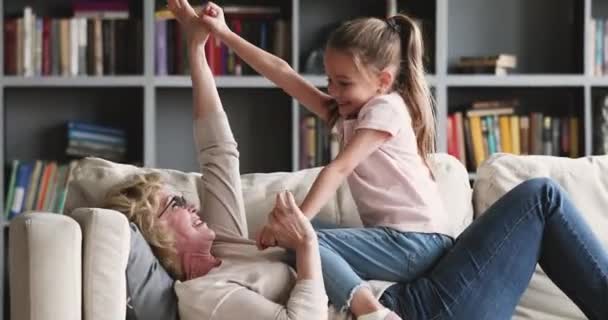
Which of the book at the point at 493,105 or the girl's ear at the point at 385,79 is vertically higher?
the girl's ear at the point at 385,79

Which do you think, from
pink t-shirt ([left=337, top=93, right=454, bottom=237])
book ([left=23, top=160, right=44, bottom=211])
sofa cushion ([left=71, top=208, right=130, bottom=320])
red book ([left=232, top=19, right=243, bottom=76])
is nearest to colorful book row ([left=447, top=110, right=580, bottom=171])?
red book ([left=232, top=19, right=243, bottom=76])

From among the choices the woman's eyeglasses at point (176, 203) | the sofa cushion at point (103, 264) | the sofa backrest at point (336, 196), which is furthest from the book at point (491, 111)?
the sofa cushion at point (103, 264)

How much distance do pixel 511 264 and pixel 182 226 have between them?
0.69 meters

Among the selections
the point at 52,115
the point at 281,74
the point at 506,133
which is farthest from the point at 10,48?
the point at 506,133

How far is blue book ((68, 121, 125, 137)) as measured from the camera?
13.5 feet

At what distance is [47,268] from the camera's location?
1.89 metres

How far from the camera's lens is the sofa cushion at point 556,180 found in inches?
101

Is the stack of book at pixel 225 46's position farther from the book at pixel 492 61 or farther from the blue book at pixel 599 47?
the blue book at pixel 599 47

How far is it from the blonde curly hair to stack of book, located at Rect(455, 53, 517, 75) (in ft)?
7.33

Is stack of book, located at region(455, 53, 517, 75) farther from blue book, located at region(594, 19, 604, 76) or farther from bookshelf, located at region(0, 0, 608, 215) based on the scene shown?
blue book, located at region(594, 19, 604, 76)

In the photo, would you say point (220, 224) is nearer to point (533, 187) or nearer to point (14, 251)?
point (14, 251)

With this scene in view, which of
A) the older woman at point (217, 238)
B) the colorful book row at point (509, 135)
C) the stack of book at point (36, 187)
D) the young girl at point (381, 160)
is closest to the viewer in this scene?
the older woman at point (217, 238)

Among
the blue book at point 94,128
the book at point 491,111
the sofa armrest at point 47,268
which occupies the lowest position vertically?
the sofa armrest at point 47,268

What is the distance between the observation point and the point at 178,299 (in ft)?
6.84
